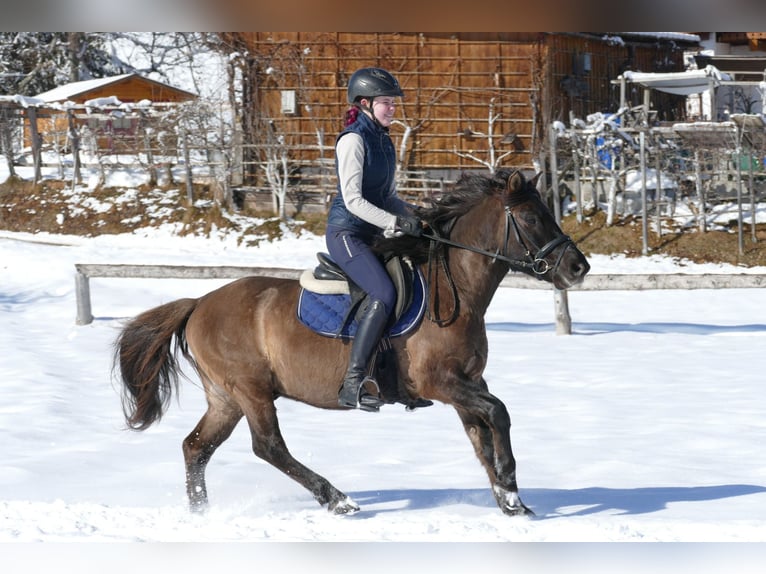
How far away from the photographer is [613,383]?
9.07 metres

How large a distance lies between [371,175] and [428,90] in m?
17.0

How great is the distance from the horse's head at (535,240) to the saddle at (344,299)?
0.50 meters

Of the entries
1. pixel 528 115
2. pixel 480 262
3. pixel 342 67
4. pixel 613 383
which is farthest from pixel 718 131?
pixel 480 262

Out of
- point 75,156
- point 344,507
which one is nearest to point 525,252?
point 344,507

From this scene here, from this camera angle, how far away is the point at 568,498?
217 inches

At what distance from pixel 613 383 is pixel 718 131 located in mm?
11559

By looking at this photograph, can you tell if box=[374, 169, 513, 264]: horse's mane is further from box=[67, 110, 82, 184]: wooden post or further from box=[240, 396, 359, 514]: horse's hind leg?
box=[67, 110, 82, 184]: wooden post

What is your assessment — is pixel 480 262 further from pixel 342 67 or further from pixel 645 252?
pixel 342 67

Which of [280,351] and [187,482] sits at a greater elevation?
[280,351]

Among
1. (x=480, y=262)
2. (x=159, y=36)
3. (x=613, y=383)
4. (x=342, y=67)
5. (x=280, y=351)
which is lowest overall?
(x=613, y=383)

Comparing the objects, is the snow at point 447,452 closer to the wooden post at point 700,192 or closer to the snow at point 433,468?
the snow at point 433,468

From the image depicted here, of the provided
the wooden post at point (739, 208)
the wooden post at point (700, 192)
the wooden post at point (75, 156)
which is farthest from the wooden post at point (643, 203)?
the wooden post at point (75, 156)

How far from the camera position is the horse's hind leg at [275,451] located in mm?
5246

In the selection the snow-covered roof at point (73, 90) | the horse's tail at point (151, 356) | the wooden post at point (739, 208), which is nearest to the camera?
the horse's tail at point (151, 356)
